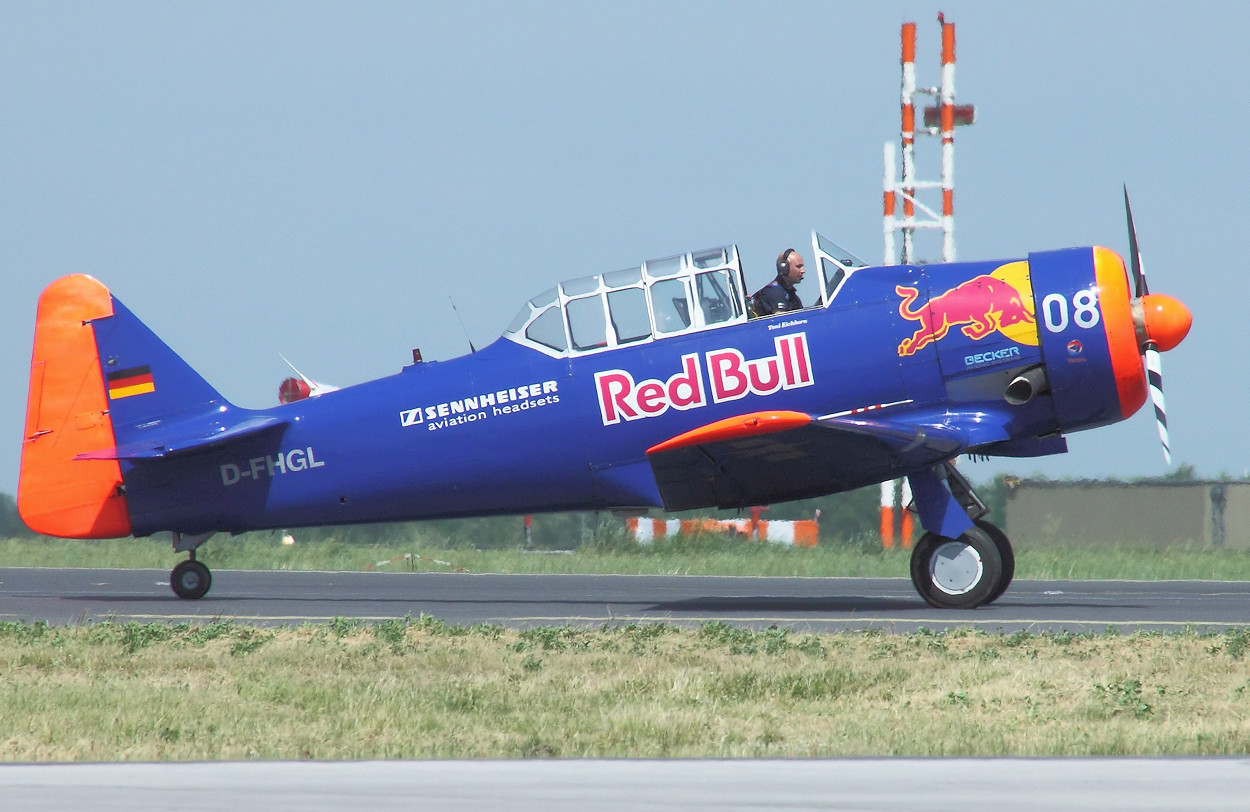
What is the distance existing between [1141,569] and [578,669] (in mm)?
13538

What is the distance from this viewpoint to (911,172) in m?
24.9

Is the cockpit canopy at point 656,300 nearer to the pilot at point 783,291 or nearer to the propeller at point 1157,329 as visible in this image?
the pilot at point 783,291

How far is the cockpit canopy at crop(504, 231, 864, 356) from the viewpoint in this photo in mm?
12969

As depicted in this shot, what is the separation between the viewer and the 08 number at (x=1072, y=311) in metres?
12.3

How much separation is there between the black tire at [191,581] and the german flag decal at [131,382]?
191 centimetres

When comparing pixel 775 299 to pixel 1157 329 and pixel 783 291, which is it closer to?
pixel 783 291

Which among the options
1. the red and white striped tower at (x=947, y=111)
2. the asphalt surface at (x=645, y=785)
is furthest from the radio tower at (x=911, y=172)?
the asphalt surface at (x=645, y=785)

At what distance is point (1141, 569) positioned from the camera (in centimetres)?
2019

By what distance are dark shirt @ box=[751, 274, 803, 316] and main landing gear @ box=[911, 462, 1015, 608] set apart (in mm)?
2089

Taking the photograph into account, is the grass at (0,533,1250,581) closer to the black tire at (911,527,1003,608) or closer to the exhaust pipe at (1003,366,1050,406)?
the black tire at (911,527,1003,608)

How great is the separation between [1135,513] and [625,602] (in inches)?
469

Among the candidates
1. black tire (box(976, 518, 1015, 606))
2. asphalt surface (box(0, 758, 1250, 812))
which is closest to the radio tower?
black tire (box(976, 518, 1015, 606))

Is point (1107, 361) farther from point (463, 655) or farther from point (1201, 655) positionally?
point (463, 655)

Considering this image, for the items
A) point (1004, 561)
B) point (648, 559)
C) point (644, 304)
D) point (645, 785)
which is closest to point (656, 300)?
point (644, 304)
